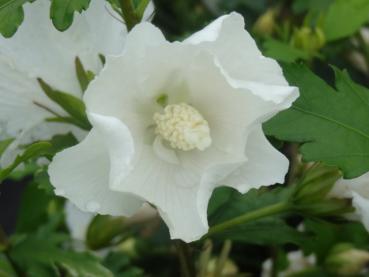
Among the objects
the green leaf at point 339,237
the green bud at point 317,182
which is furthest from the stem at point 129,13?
the green leaf at point 339,237

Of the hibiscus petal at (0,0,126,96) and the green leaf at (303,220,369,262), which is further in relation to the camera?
the green leaf at (303,220,369,262)

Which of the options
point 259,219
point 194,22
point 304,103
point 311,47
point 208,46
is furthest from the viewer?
point 194,22

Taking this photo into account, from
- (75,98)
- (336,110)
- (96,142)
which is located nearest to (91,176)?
(96,142)

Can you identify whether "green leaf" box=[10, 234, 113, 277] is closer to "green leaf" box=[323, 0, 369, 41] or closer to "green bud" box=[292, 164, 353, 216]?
"green bud" box=[292, 164, 353, 216]

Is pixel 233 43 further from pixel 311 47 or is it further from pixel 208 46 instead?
pixel 311 47

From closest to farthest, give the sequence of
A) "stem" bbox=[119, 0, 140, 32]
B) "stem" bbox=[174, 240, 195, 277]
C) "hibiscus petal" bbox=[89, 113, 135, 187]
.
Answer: "hibiscus petal" bbox=[89, 113, 135, 187] < "stem" bbox=[119, 0, 140, 32] < "stem" bbox=[174, 240, 195, 277]

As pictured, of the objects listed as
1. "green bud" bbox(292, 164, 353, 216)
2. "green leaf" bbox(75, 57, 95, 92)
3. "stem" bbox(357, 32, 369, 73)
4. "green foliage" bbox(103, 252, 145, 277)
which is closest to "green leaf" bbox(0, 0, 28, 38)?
"green leaf" bbox(75, 57, 95, 92)

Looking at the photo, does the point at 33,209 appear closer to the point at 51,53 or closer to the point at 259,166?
the point at 51,53
